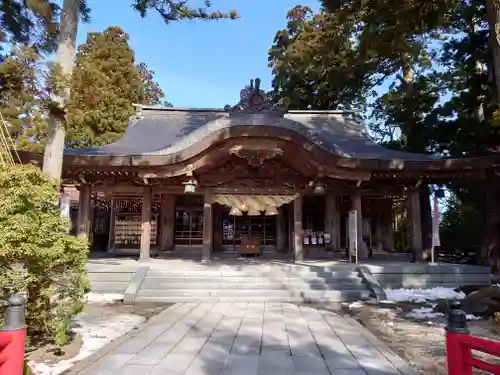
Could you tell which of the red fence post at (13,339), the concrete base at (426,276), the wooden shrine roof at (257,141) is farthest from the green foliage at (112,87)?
→ the red fence post at (13,339)

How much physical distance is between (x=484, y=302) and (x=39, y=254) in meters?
8.45

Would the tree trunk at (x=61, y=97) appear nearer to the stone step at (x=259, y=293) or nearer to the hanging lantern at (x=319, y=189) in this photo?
the stone step at (x=259, y=293)

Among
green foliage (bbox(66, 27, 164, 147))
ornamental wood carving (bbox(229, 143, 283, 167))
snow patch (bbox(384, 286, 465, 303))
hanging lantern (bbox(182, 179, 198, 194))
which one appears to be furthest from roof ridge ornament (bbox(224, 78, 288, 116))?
green foliage (bbox(66, 27, 164, 147))

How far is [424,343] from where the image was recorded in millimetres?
5746

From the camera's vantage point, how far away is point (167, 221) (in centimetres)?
1612

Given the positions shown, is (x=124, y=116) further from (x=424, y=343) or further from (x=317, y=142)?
(x=424, y=343)

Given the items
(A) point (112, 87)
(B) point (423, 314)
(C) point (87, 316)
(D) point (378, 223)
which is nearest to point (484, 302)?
(B) point (423, 314)

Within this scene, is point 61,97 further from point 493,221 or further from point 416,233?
point 493,221

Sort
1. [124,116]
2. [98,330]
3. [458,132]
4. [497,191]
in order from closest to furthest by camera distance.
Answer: [98,330] < [497,191] < [458,132] < [124,116]

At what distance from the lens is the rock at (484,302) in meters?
7.68

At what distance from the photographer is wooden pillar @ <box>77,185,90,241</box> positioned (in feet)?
40.2

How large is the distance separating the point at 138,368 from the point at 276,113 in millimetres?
9025

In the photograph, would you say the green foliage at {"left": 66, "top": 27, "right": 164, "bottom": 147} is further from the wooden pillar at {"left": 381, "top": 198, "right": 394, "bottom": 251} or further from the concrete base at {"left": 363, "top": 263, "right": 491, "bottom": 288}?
the concrete base at {"left": 363, "top": 263, "right": 491, "bottom": 288}

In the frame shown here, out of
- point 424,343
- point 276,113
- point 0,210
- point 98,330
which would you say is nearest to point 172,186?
point 276,113
